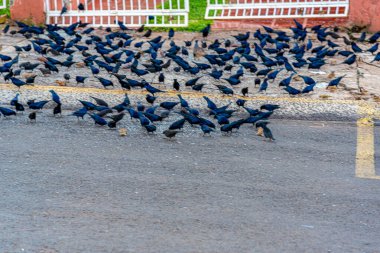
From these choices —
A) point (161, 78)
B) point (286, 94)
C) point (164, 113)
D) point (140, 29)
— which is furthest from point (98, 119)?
point (140, 29)

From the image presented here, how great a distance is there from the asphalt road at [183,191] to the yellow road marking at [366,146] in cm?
9

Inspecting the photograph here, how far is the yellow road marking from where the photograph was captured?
23.2 feet

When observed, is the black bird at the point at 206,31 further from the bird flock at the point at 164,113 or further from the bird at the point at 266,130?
the bird at the point at 266,130

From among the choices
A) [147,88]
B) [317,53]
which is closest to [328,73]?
[317,53]

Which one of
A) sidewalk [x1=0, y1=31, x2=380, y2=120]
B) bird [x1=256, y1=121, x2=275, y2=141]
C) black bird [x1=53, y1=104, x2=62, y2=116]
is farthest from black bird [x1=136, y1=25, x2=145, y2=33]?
bird [x1=256, y1=121, x2=275, y2=141]

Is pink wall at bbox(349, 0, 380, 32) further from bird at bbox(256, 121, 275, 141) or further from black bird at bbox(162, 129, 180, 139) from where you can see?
black bird at bbox(162, 129, 180, 139)

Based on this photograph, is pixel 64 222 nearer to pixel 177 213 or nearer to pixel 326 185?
pixel 177 213

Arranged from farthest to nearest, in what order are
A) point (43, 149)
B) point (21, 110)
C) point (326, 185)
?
point (21, 110)
point (43, 149)
point (326, 185)

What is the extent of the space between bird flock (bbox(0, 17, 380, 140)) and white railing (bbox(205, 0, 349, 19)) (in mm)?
357

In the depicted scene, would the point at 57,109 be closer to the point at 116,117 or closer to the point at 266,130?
the point at 116,117

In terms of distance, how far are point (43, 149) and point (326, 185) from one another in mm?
2790

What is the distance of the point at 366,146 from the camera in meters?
7.78

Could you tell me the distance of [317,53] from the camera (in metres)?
11.0

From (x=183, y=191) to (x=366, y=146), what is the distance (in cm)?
231
